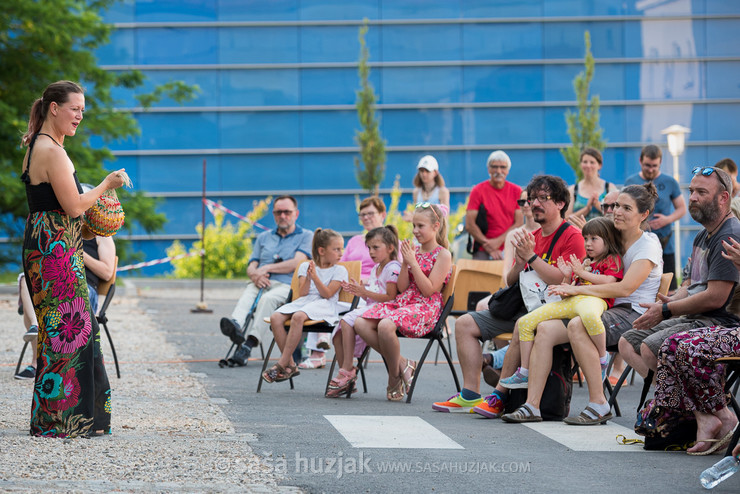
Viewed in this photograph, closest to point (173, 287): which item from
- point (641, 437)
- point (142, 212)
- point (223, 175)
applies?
point (142, 212)

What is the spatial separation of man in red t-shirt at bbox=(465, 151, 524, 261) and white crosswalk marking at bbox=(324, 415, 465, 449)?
4.33 meters

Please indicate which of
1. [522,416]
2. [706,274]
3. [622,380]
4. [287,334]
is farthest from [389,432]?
[287,334]

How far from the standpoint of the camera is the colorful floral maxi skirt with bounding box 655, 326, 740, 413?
5.61m

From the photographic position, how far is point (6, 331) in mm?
12945

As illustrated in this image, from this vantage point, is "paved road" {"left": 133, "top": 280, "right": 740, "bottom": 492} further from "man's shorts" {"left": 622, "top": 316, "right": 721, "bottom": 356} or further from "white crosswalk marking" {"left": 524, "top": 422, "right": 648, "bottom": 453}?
"man's shorts" {"left": 622, "top": 316, "right": 721, "bottom": 356}

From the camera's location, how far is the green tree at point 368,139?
93.5ft

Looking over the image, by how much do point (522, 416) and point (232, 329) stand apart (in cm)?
386

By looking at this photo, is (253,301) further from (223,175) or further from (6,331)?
(223,175)

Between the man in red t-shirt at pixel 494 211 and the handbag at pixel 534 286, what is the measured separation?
3627 millimetres

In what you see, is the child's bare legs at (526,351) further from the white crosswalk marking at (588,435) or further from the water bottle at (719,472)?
the water bottle at (719,472)

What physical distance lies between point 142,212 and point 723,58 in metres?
16.2

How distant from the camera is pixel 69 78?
26.2m

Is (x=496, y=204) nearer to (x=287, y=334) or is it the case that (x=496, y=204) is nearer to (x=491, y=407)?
(x=287, y=334)

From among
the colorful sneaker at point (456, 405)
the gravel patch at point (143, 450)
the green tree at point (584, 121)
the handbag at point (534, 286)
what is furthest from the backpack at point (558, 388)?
the green tree at point (584, 121)
